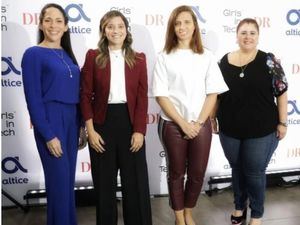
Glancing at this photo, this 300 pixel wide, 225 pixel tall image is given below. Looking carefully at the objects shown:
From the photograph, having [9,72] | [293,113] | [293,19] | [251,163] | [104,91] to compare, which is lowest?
[251,163]

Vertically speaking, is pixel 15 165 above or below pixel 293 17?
below

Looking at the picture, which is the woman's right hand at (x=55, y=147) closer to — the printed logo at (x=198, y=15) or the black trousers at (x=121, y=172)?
the black trousers at (x=121, y=172)

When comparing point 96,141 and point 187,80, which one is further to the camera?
point 187,80

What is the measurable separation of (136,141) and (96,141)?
0.21 m

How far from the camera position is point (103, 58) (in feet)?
5.65

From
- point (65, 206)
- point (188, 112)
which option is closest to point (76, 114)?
point (65, 206)

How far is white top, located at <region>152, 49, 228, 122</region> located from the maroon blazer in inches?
5.6

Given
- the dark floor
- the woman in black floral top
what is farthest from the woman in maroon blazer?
the dark floor

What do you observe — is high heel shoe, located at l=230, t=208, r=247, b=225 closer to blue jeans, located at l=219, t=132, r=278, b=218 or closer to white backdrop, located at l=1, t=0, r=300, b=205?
blue jeans, located at l=219, t=132, r=278, b=218

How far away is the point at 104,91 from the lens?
172 centimetres

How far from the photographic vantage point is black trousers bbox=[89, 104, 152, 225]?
1756 millimetres

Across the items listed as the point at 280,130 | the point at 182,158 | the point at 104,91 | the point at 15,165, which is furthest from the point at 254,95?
the point at 15,165

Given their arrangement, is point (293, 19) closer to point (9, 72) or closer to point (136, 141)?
point (136, 141)

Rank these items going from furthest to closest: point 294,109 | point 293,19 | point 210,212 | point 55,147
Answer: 1. point 294,109
2. point 293,19
3. point 210,212
4. point 55,147
